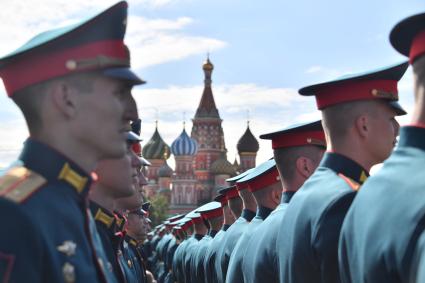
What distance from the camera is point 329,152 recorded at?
162 inches

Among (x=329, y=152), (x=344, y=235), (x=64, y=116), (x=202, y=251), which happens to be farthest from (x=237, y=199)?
(x=64, y=116)

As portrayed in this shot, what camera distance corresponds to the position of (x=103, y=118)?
2.89m

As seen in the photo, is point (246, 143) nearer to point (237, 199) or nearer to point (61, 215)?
point (237, 199)

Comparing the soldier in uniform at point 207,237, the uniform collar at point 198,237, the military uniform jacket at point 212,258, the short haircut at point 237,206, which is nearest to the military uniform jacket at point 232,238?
the short haircut at point 237,206

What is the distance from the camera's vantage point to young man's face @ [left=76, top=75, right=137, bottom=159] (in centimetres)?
285

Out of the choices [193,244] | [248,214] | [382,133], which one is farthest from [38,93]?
[193,244]

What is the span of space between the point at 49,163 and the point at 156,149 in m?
94.8

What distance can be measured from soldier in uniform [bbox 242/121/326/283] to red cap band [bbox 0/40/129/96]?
2.31 metres

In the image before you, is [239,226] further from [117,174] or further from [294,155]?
[117,174]

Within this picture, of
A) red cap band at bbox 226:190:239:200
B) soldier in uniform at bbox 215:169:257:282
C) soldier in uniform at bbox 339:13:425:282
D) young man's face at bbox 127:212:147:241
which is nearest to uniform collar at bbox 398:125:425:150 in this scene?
soldier in uniform at bbox 339:13:425:282

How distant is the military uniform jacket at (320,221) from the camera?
380 centimetres

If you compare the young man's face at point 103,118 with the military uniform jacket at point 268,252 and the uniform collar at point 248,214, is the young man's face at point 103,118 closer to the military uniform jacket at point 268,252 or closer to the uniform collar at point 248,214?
the military uniform jacket at point 268,252

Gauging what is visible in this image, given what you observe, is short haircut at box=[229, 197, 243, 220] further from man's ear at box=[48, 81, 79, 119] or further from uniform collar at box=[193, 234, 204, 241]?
man's ear at box=[48, 81, 79, 119]

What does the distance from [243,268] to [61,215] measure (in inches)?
123
